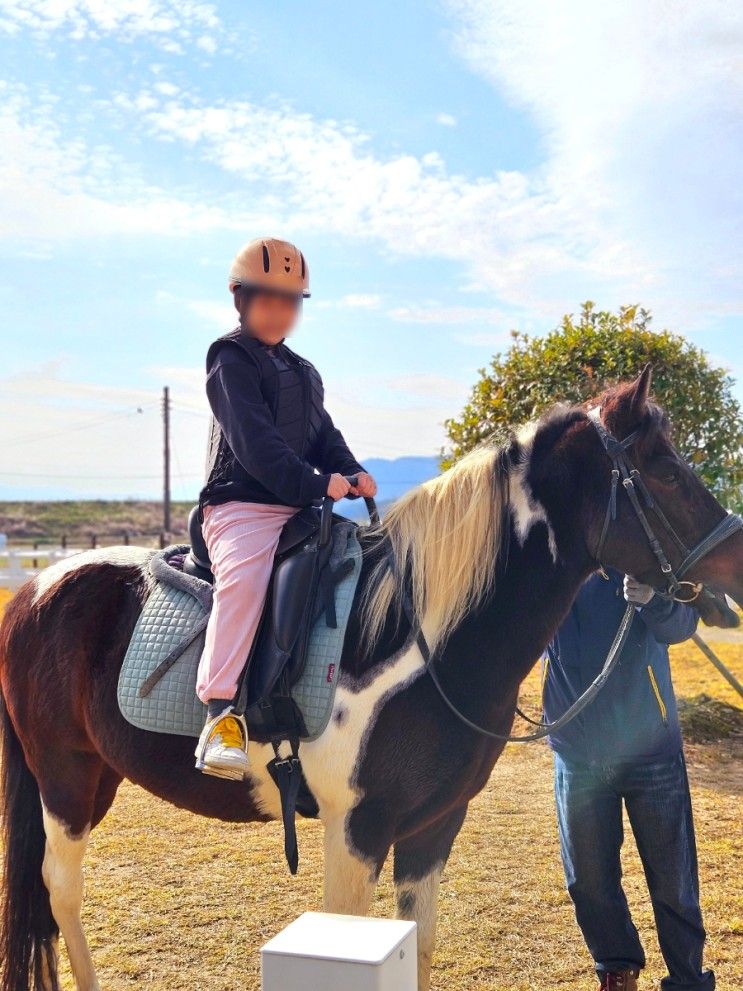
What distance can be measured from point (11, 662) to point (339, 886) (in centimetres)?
170

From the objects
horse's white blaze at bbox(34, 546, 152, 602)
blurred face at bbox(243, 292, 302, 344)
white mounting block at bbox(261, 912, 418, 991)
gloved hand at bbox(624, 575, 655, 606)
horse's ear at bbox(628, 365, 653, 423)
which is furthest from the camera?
horse's white blaze at bbox(34, 546, 152, 602)

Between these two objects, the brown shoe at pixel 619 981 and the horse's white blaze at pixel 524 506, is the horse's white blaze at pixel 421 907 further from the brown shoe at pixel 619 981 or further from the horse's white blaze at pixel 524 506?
the horse's white blaze at pixel 524 506

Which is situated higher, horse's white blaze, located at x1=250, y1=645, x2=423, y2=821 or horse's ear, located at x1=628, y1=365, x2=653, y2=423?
horse's ear, located at x1=628, y1=365, x2=653, y2=423

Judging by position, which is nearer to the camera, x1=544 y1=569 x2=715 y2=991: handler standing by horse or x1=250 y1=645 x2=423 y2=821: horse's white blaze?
x1=250 y1=645 x2=423 y2=821: horse's white blaze

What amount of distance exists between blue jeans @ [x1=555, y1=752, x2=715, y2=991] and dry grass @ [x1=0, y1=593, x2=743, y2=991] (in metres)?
0.55

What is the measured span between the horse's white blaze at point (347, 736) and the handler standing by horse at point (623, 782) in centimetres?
81

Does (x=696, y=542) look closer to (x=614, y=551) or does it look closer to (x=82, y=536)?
(x=614, y=551)

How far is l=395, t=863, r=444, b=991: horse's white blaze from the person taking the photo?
9.19ft

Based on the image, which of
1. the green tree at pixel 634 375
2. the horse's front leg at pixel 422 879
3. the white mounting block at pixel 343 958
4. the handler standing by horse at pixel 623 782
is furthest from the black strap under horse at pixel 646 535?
the green tree at pixel 634 375

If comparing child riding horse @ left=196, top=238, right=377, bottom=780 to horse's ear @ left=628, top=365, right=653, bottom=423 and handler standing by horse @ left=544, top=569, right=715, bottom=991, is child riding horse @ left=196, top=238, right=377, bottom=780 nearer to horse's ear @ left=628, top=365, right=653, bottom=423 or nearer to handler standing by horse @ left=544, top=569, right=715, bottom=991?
horse's ear @ left=628, top=365, right=653, bottom=423

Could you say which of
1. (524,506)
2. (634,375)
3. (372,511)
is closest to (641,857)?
(524,506)

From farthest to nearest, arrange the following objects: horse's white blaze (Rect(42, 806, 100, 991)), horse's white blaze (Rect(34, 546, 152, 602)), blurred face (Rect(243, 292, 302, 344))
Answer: horse's white blaze (Rect(34, 546, 152, 602))
horse's white blaze (Rect(42, 806, 100, 991))
blurred face (Rect(243, 292, 302, 344))

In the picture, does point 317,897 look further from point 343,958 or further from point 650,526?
point 343,958

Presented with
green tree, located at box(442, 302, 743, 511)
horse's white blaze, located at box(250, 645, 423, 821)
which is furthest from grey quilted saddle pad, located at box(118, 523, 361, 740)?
green tree, located at box(442, 302, 743, 511)
